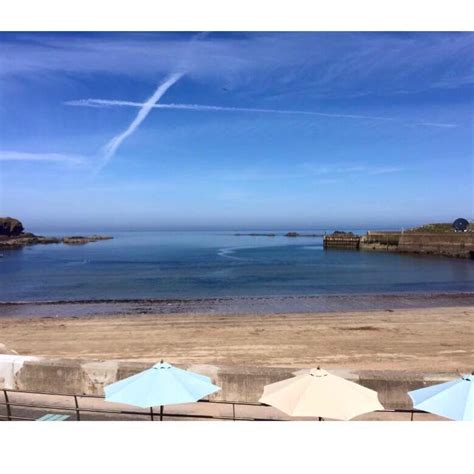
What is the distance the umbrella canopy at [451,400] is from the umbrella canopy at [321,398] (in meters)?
0.57

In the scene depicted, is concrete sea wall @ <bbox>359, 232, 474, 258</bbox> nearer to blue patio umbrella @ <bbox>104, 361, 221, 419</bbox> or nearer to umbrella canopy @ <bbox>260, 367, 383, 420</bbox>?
umbrella canopy @ <bbox>260, 367, 383, 420</bbox>

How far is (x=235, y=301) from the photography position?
26.9 metres

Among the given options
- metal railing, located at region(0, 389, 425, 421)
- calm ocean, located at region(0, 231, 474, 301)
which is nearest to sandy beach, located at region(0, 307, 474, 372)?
metal railing, located at region(0, 389, 425, 421)

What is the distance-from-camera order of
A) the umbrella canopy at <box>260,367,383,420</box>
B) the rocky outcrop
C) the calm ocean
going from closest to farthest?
the umbrella canopy at <box>260,367,383,420</box>, the calm ocean, the rocky outcrop

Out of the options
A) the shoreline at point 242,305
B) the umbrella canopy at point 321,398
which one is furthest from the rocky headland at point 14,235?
the umbrella canopy at point 321,398

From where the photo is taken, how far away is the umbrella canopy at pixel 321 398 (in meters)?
4.91

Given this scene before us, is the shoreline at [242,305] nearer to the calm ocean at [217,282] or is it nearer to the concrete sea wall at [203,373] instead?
the calm ocean at [217,282]

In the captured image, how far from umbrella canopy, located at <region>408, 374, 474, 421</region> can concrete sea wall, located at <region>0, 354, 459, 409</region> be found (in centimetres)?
90

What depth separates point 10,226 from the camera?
120 metres

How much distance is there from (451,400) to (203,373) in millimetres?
3226

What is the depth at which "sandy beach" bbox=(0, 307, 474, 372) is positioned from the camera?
40.4ft

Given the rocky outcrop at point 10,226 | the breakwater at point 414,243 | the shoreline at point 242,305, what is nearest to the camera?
the shoreline at point 242,305
